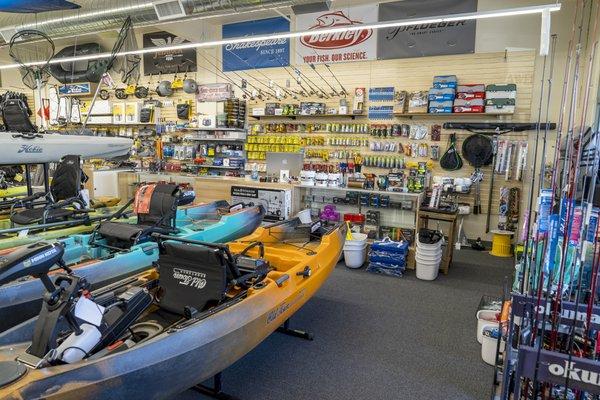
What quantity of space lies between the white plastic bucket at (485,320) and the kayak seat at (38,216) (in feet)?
13.1

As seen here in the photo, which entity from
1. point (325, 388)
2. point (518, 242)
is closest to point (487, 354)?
point (325, 388)

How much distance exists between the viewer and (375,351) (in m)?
3.00

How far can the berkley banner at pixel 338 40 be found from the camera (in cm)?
656

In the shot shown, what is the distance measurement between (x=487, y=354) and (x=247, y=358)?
1.72 m

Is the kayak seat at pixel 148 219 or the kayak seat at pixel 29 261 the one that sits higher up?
the kayak seat at pixel 29 261

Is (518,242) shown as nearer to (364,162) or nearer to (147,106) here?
(364,162)

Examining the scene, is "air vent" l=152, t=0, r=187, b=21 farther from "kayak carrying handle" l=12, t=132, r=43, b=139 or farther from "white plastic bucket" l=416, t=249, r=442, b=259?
"white plastic bucket" l=416, t=249, r=442, b=259

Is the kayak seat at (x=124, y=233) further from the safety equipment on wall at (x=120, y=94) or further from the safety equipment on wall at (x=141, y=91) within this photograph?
the safety equipment on wall at (x=120, y=94)

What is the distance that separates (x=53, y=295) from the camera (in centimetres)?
178

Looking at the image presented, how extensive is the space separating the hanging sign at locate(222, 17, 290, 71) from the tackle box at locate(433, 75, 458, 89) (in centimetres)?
273

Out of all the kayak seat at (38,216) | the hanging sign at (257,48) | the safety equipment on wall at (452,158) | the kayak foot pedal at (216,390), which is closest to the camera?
the kayak foot pedal at (216,390)

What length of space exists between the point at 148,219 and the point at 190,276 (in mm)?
1757

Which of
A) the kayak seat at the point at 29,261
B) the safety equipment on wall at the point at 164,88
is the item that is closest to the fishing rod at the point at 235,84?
the safety equipment on wall at the point at 164,88

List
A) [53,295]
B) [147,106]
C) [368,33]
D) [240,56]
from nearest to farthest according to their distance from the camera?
1. [53,295]
2. [368,33]
3. [240,56]
4. [147,106]
